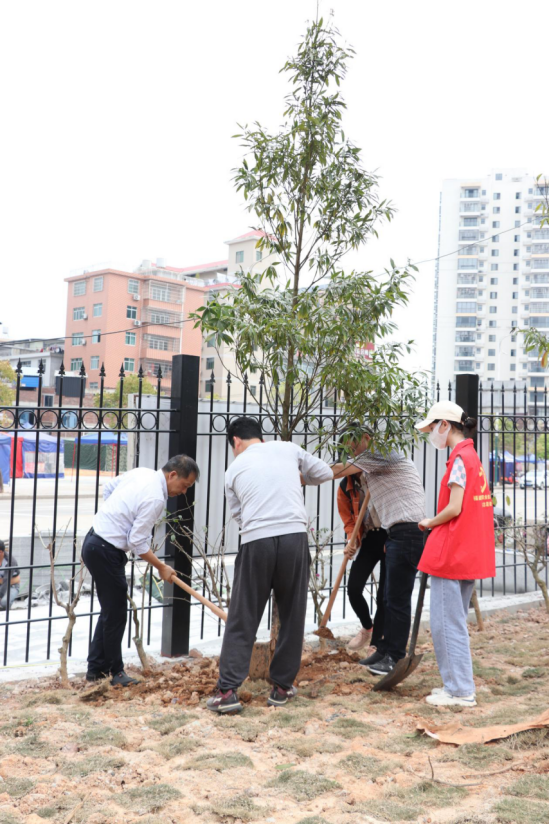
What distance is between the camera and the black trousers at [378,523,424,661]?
178 inches

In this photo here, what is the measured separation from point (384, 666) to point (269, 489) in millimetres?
1567

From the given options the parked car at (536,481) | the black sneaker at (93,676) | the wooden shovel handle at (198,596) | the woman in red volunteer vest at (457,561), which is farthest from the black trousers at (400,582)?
the parked car at (536,481)

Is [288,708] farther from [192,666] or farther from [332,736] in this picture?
[192,666]

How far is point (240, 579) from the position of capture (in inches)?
152

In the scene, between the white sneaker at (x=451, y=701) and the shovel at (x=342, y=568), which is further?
the shovel at (x=342, y=568)

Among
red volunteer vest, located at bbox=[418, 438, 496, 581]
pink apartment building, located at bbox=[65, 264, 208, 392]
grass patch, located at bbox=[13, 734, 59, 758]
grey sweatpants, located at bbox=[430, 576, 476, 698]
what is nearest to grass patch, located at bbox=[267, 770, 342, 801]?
grass patch, located at bbox=[13, 734, 59, 758]

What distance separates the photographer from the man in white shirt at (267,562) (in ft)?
12.6

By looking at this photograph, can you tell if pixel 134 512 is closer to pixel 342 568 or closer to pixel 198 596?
pixel 198 596

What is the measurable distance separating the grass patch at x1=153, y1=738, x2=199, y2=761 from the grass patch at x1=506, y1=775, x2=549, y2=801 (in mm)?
1395

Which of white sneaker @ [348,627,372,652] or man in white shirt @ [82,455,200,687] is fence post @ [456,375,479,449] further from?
man in white shirt @ [82,455,200,687]

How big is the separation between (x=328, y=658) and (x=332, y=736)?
137 centimetres

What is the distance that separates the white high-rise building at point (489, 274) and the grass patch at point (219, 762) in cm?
8914

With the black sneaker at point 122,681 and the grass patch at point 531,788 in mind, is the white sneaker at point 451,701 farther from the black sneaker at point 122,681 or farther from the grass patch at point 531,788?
the black sneaker at point 122,681

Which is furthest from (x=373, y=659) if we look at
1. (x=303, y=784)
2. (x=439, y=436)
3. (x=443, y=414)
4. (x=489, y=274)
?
(x=489, y=274)
